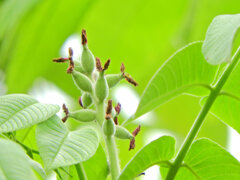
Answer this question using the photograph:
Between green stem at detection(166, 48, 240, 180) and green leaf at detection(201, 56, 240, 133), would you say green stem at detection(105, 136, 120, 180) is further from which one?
green leaf at detection(201, 56, 240, 133)

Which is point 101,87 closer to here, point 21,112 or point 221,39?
point 21,112

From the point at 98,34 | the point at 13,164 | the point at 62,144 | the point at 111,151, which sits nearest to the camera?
the point at 13,164

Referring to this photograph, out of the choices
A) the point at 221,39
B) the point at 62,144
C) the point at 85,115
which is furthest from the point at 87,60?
the point at 221,39

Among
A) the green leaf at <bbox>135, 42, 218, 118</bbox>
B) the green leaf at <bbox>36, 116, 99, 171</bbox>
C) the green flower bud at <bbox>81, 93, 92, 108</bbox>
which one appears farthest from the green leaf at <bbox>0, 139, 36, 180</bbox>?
the green flower bud at <bbox>81, 93, 92, 108</bbox>

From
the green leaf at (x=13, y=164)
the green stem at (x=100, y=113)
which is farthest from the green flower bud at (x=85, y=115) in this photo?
the green leaf at (x=13, y=164)

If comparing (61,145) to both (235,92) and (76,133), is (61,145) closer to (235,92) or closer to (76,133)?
(76,133)
